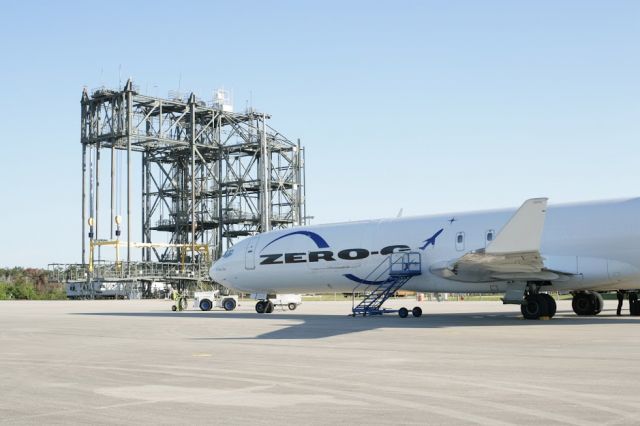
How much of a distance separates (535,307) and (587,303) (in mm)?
4938

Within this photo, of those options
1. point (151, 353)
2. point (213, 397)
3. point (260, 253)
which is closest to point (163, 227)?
point (260, 253)

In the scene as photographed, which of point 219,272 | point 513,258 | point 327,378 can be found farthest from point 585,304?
point 327,378

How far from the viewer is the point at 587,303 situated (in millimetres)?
30312

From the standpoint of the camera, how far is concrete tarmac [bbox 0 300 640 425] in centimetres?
840

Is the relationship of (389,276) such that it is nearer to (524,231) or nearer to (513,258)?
(513,258)

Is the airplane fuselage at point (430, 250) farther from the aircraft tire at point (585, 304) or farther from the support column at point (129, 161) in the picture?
the support column at point (129, 161)

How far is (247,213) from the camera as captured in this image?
7981cm

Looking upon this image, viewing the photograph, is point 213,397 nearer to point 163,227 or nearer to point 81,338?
point 81,338

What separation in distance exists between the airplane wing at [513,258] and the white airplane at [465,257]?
0.03 meters

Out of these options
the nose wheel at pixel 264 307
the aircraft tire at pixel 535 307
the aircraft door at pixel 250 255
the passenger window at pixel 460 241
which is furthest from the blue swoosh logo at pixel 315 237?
the aircraft tire at pixel 535 307

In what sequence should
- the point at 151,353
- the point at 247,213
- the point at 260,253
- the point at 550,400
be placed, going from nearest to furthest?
the point at 550,400, the point at 151,353, the point at 260,253, the point at 247,213

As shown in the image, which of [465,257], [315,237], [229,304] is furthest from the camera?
[229,304]

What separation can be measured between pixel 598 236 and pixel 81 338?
16.3m

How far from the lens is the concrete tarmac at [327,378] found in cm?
840
